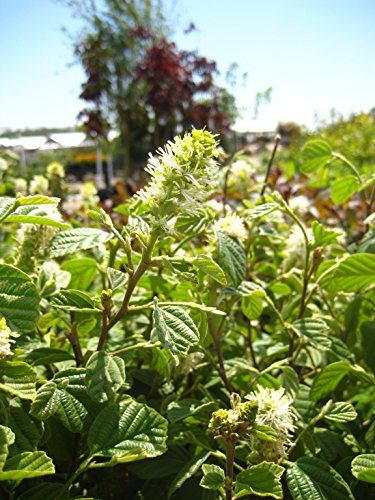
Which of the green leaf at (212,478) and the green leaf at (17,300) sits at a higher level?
the green leaf at (17,300)

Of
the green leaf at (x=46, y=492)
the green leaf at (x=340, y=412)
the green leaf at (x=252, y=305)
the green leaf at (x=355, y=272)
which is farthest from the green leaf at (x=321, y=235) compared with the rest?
the green leaf at (x=46, y=492)

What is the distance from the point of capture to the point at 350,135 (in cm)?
598

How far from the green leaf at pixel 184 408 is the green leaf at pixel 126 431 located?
54 millimetres

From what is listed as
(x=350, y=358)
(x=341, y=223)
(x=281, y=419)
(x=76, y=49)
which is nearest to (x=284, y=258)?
(x=350, y=358)

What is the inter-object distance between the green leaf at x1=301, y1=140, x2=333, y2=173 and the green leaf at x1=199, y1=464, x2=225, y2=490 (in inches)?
32.5

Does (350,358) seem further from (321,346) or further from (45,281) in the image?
(45,281)

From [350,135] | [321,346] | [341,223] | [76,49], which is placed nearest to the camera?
[321,346]

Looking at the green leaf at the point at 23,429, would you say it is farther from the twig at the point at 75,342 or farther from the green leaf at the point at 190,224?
the green leaf at the point at 190,224

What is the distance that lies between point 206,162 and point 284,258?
0.74 m

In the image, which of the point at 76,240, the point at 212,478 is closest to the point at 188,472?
the point at 212,478

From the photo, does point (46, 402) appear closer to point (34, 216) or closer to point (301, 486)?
point (34, 216)

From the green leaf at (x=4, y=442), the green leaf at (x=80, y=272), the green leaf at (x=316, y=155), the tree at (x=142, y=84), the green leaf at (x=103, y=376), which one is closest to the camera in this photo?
the green leaf at (x=4, y=442)

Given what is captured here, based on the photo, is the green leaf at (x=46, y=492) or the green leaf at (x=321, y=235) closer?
the green leaf at (x=46, y=492)

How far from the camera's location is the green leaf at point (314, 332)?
0.90m
